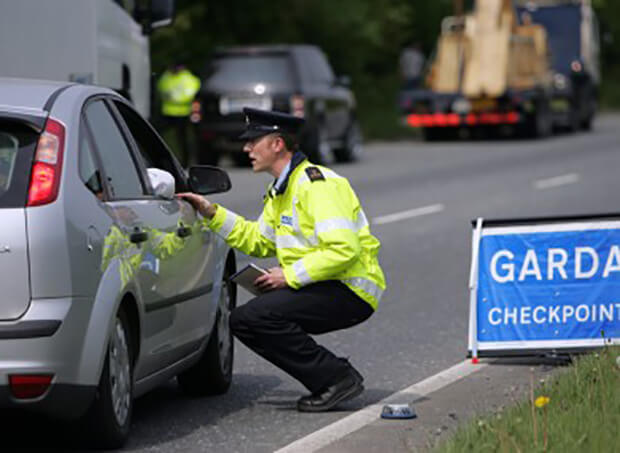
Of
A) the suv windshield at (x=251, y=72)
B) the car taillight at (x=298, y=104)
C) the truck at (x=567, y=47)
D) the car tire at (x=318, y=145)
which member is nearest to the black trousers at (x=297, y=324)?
the car taillight at (x=298, y=104)

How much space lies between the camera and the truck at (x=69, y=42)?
37.0 ft

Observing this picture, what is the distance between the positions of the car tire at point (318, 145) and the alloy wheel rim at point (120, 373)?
64.4 feet

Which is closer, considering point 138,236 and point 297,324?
point 138,236

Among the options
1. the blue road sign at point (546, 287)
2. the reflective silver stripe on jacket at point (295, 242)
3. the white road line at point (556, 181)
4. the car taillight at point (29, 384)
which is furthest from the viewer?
the white road line at point (556, 181)

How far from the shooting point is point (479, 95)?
34906mm

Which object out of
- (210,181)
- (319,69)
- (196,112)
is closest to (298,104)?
(196,112)

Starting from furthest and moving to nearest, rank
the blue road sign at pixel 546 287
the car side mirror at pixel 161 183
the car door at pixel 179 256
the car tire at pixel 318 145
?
1. the car tire at pixel 318 145
2. the blue road sign at pixel 546 287
3. the car side mirror at pixel 161 183
4. the car door at pixel 179 256

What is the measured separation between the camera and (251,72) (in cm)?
2594

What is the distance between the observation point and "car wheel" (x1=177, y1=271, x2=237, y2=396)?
806 cm

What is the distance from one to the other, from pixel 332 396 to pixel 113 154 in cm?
146

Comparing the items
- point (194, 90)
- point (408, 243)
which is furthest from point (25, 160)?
point (194, 90)

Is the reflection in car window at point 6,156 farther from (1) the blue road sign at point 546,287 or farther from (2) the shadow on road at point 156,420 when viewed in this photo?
(1) the blue road sign at point 546,287

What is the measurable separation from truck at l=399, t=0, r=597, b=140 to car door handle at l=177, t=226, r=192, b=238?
1090 inches

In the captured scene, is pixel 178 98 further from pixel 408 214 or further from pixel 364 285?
pixel 364 285
